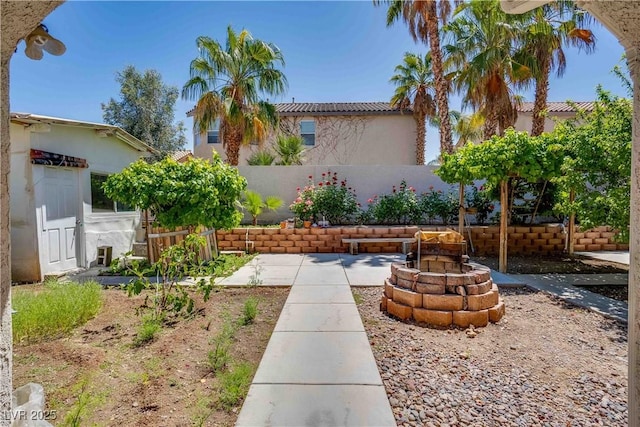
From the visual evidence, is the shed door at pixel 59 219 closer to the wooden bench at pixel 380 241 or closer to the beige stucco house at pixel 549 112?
the wooden bench at pixel 380 241

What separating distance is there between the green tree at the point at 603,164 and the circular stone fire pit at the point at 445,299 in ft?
9.13

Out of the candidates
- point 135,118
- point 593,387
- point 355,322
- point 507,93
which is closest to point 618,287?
point 593,387

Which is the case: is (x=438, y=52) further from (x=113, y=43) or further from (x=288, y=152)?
(x=113, y=43)

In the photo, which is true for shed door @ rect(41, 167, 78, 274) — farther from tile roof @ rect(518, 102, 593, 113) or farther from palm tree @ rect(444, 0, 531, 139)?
tile roof @ rect(518, 102, 593, 113)

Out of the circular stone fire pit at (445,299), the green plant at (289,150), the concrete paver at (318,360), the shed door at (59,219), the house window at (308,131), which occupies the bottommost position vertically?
the concrete paver at (318,360)

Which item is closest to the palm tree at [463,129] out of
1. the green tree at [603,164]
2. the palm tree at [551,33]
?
the palm tree at [551,33]

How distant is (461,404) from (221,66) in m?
12.3

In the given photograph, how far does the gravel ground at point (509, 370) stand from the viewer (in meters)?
2.43

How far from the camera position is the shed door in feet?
21.3

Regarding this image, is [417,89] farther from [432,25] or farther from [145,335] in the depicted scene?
A: [145,335]

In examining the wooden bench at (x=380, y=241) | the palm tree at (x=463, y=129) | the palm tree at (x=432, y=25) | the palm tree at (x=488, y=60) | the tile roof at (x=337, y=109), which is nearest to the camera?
the wooden bench at (x=380, y=241)

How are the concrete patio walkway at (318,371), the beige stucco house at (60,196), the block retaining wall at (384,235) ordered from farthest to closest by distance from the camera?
the block retaining wall at (384,235), the beige stucco house at (60,196), the concrete patio walkway at (318,371)

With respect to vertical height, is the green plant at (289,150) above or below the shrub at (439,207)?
above

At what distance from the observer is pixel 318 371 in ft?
9.75
